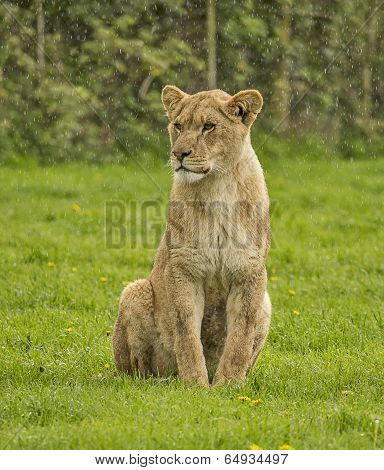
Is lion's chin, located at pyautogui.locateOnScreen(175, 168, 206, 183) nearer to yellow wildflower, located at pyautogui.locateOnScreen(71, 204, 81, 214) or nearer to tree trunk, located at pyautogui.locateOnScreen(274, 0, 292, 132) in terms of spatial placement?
yellow wildflower, located at pyautogui.locateOnScreen(71, 204, 81, 214)

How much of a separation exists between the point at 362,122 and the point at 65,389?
10.8 metres

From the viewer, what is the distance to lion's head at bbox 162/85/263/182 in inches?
233

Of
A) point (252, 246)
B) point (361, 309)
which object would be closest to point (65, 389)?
point (252, 246)

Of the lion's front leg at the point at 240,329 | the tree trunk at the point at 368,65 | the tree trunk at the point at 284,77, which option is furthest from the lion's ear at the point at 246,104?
the tree trunk at the point at 368,65

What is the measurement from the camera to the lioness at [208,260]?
5.93 meters

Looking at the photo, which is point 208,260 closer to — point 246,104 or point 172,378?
point 172,378

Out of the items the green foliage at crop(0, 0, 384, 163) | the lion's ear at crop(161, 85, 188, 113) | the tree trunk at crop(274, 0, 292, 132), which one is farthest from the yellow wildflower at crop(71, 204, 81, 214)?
the lion's ear at crop(161, 85, 188, 113)

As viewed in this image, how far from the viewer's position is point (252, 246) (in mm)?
5984

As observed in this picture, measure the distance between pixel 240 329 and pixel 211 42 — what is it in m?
8.93

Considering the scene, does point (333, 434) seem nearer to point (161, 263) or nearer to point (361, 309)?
point (161, 263)

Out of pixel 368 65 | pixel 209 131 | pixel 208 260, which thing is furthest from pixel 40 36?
pixel 208 260

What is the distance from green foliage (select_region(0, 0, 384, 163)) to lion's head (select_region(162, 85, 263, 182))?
25.1 feet

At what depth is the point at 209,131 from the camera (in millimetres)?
6023

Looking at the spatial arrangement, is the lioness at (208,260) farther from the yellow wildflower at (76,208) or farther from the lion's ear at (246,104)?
the yellow wildflower at (76,208)
